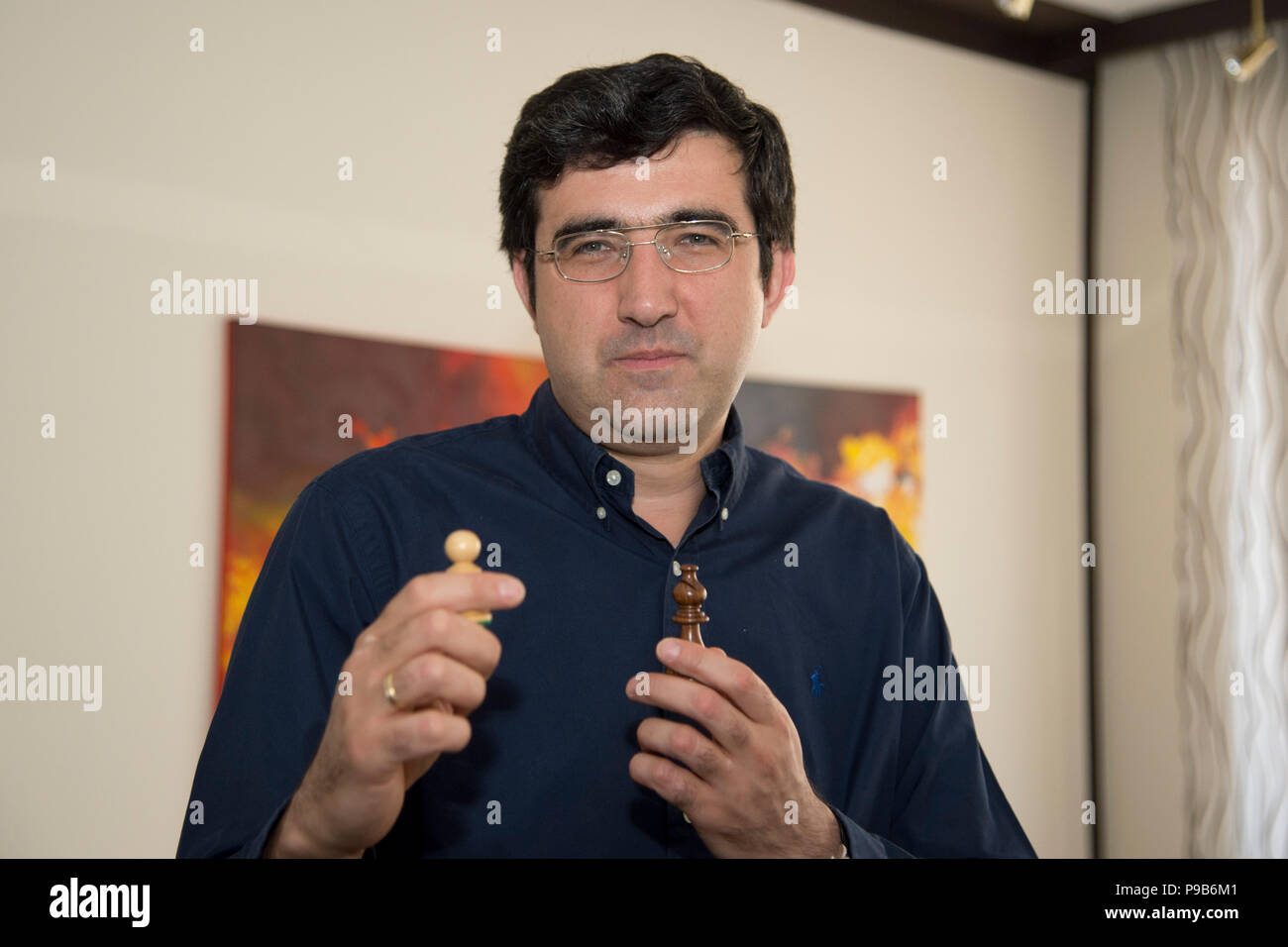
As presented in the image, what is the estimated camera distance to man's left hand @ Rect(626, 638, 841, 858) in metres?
1.16

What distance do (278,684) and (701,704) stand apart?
1.74ft

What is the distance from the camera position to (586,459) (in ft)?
5.36

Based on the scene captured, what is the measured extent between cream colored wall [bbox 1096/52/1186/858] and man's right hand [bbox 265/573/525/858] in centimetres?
403

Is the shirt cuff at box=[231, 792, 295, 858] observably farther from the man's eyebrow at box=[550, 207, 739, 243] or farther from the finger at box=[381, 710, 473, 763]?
the man's eyebrow at box=[550, 207, 739, 243]

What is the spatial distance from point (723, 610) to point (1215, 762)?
343 centimetres

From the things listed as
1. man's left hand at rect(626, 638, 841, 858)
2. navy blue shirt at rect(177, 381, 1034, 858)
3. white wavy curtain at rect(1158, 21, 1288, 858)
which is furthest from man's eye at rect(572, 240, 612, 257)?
white wavy curtain at rect(1158, 21, 1288, 858)

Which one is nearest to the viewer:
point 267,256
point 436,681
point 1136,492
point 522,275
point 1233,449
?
point 436,681

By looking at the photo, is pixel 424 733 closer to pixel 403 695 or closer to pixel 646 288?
pixel 403 695

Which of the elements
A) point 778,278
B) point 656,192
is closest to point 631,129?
point 656,192

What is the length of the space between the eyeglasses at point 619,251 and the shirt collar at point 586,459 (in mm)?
202
